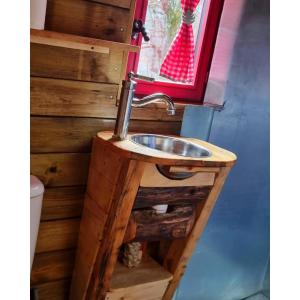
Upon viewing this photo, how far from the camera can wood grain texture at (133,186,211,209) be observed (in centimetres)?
125

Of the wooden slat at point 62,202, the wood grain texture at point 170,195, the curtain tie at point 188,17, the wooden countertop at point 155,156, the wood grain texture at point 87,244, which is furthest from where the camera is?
the curtain tie at point 188,17

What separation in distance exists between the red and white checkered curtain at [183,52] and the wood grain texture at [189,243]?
618 millimetres

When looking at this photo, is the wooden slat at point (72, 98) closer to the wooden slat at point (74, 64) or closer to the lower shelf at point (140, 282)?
the wooden slat at point (74, 64)

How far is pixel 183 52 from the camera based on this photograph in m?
1.72

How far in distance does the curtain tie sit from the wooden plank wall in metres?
0.37

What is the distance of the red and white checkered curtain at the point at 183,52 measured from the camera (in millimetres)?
1677

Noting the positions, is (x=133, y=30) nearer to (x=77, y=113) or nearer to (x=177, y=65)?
(x=177, y=65)

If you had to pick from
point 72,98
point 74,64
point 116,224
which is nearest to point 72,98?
point 72,98

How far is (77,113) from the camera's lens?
1409mm

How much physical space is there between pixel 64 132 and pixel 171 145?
0.46 meters

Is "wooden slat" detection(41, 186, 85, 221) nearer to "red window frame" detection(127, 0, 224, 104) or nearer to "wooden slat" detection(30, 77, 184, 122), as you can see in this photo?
"wooden slat" detection(30, 77, 184, 122)

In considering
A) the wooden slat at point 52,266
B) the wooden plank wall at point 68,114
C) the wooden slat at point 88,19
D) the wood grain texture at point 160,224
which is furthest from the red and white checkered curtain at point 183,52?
the wooden slat at point 52,266
